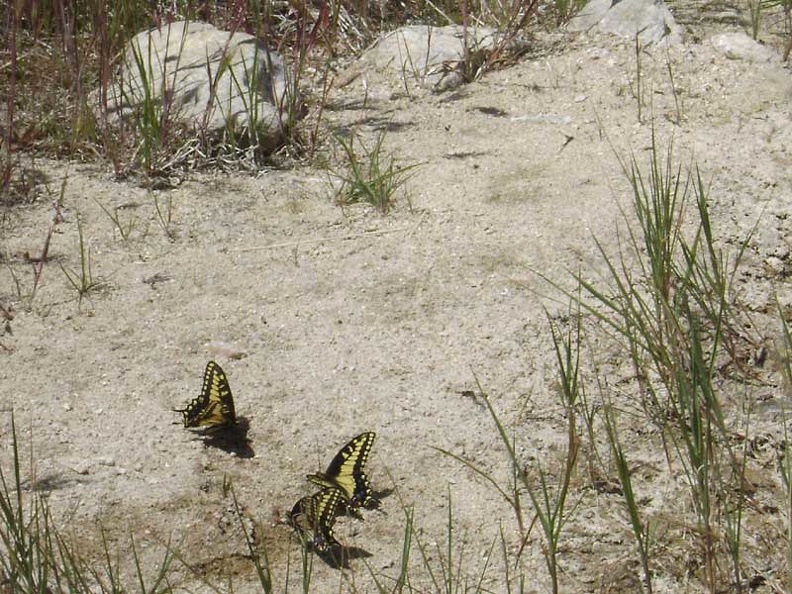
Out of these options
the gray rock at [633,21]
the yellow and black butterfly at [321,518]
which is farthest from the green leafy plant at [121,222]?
the gray rock at [633,21]

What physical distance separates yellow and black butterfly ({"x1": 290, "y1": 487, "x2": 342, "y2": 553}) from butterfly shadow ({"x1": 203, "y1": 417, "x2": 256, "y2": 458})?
0.38 meters

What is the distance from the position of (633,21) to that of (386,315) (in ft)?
7.23

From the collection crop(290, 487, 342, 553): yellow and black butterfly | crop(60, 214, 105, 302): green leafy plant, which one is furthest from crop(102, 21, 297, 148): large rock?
crop(290, 487, 342, 553): yellow and black butterfly

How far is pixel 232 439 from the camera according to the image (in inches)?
116

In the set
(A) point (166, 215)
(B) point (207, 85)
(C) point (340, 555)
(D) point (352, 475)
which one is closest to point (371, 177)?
(A) point (166, 215)

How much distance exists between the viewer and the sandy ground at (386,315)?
2.66 m

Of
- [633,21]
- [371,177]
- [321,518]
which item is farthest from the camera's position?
[633,21]

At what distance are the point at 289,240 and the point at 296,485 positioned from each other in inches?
48.8

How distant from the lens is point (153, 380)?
3146 mm

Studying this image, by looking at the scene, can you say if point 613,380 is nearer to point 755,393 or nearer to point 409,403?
point 755,393

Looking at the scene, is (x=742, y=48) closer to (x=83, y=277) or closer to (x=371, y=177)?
(x=371, y=177)

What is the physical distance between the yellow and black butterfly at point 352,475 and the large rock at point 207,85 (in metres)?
1.77

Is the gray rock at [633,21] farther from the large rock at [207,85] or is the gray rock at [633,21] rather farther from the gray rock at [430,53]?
the large rock at [207,85]

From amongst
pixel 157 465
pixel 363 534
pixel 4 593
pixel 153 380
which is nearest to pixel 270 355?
pixel 153 380
